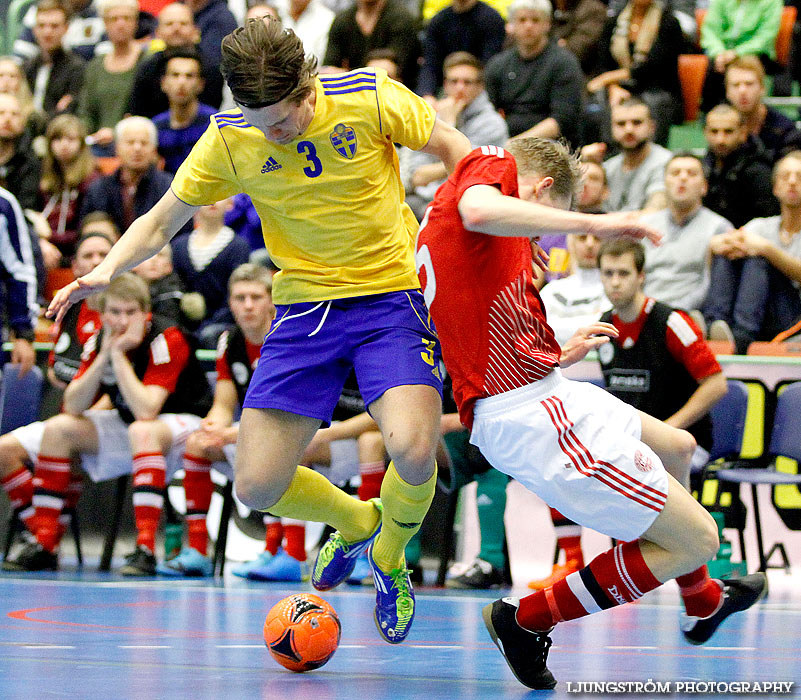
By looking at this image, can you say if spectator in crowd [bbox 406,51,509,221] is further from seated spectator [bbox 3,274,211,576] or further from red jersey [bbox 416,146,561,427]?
red jersey [bbox 416,146,561,427]

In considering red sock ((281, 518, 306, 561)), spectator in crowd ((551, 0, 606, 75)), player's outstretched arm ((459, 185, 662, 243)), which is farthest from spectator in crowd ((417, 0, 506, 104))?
player's outstretched arm ((459, 185, 662, 243))

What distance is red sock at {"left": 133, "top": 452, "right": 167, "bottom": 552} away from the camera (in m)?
7.63

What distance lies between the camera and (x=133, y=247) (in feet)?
14.1

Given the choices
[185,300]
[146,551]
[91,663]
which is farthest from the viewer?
[185,300]

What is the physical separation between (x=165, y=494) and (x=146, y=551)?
50cm

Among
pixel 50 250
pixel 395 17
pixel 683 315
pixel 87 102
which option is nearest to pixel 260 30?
pixel 683 315

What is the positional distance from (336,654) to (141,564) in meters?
3.28

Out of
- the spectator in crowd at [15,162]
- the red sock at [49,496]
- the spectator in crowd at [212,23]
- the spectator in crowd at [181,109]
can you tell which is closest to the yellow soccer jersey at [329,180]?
the red sock at [49,496]

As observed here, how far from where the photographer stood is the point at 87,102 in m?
11.6

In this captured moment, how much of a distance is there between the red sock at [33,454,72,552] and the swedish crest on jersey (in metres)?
4.23

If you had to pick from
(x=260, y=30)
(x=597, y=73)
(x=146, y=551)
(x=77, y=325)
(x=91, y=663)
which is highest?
(x=597, y=73)

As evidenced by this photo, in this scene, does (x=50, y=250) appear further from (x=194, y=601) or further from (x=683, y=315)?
(x=683, y=315)

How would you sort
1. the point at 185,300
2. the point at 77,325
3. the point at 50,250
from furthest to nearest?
the point at 50,250 → the point at 185,300 → the point at 77,325

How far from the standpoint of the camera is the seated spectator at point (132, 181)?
9.44 metres
